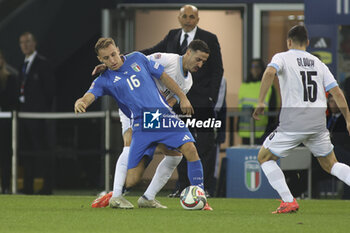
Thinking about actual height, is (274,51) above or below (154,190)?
above

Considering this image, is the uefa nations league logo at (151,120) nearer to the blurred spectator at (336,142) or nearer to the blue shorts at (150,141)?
the blue shorts at (150,141)

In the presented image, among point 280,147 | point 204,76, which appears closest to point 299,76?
point 280,147

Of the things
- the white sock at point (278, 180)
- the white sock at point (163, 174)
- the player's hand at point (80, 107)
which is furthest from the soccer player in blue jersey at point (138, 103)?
the white sock at point (278, 180)

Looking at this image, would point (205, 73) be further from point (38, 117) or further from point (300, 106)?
point (300, 106)

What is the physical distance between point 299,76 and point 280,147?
67 cm

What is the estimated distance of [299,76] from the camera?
30.2 feet

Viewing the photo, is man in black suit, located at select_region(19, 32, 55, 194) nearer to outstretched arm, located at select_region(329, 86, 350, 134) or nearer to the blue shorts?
the blue shorts

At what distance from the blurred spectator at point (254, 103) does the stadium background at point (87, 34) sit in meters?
0.94

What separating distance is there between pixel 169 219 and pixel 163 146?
48.1 inches

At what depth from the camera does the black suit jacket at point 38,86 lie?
14000 mm

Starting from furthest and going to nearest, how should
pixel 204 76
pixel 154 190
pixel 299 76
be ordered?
pixel 204 76 < pixel 154 190 < pixel 299 76

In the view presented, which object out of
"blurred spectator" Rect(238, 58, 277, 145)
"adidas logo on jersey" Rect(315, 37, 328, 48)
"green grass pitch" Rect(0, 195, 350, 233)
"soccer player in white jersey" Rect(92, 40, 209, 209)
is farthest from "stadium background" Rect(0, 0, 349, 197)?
"soccer player in white jersey" Rect(92, 40, 209, 209)

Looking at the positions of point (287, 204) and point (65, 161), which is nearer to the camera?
point (287, 204)

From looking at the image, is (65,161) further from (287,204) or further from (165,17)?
(287,204)
